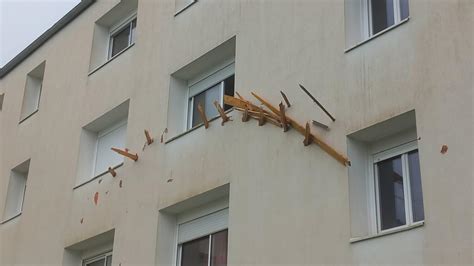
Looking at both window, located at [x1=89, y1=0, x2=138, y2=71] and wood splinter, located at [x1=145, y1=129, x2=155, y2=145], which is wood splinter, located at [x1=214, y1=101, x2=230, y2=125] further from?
window, located at [x1=89, y1=0, x2=138, y2=71]

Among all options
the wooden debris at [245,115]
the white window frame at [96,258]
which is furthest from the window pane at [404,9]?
the white window frame at [96,258]

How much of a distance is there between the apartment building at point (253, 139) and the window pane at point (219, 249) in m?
0.03

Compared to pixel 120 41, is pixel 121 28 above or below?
above

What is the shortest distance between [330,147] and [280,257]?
1610 millimetres

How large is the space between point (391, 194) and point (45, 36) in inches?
476

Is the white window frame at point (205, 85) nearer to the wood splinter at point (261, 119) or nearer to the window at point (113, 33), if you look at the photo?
the wood splinter at point (261, 119)

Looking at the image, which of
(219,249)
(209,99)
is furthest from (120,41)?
(219,249)

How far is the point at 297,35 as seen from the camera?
37.5 ft

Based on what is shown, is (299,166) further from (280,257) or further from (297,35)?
(297,35)

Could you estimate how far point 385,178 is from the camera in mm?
9812

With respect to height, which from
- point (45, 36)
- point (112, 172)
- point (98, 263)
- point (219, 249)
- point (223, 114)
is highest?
point (45, 36)

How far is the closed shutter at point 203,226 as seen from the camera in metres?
11.9

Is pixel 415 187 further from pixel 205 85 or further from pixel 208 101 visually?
pixel 205 85

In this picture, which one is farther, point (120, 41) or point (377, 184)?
point (120, 41)
